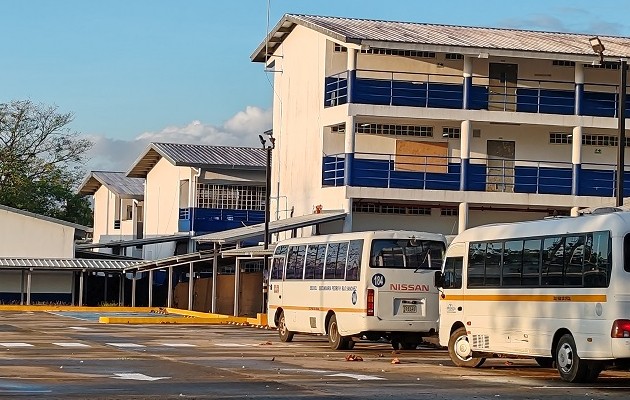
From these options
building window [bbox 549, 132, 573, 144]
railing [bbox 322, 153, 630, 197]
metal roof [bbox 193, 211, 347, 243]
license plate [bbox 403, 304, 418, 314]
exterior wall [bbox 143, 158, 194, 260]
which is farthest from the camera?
exterior wall [bbox 143, 158, 194, 260]

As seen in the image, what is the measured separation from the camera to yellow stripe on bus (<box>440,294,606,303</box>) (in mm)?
19484

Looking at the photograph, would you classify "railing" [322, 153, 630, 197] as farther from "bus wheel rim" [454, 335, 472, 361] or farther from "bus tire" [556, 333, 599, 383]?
"bus tire" [556, 333, 599, 383]

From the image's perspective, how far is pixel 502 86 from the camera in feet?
152

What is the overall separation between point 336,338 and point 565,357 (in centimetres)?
964

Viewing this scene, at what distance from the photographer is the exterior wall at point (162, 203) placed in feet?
211

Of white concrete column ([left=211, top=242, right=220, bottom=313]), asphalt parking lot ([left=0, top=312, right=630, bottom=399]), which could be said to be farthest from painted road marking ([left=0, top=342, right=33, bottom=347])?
white concrete column ([left=211, top=242, right=220, bottom=313])

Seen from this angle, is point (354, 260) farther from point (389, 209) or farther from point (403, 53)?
point (403, 53)

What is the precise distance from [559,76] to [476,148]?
164 inches

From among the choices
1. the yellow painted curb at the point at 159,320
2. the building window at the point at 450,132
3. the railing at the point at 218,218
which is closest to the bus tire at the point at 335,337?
the yellow painted curb at the point at 159,320

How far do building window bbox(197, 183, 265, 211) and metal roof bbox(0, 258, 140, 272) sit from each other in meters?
5.03

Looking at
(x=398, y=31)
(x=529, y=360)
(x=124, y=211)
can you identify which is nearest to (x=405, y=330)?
(x=529, y=360)

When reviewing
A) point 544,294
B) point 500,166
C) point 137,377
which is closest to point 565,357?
point 544,294

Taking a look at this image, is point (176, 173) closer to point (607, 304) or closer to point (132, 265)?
point (132, 265)

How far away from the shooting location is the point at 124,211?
75.7 meters
